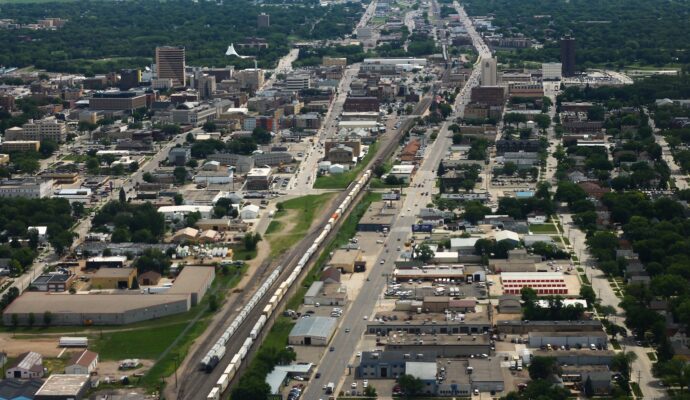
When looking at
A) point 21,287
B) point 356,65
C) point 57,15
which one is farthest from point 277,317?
point 57,15

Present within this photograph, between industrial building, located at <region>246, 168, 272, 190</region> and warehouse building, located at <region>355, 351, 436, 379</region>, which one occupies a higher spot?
warehouse building, located at <region>355, 351, 436, 379</region>

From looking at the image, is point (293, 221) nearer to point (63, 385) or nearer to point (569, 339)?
→ point (569, 339)

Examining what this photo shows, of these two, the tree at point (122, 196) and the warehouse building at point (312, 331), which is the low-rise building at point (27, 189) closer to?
the tree at point (122, 196)

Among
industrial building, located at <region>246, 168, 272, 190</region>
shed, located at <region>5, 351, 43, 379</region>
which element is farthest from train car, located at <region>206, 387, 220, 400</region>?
industrial building, located at <region>246, 168, 272, 190</region>

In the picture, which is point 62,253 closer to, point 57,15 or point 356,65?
point 356,65

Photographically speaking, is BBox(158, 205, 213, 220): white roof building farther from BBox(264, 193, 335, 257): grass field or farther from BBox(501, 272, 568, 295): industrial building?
BBox(501, 272, 568, 295): industrial building

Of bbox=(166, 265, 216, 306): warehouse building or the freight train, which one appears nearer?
the freight train

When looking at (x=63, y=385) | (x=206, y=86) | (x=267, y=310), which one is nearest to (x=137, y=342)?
(x=267, y=310)

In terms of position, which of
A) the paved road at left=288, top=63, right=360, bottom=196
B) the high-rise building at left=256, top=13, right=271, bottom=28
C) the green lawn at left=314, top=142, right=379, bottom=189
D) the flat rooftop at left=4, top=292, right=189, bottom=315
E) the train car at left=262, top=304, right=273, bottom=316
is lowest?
the high-rise building at left=256, top=13, right=271, bottom=28
